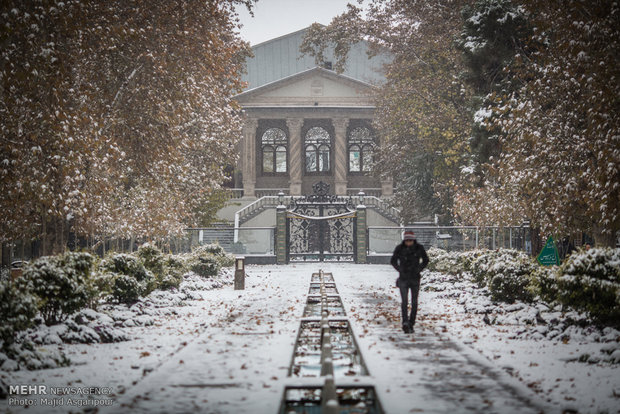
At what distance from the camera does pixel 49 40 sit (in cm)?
1412

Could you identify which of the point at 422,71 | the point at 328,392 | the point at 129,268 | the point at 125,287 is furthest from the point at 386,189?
the point at 328,392

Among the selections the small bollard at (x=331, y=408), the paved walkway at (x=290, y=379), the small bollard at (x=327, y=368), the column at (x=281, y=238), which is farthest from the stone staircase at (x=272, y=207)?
the small bollard at (x=331, y=408)

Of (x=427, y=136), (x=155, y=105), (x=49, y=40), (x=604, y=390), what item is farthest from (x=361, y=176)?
(x=604, y=390)

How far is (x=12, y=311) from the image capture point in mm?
8859

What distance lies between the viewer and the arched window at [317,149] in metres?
57.1

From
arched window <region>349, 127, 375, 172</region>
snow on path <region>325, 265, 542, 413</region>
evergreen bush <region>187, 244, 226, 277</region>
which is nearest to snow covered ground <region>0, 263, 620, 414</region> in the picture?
snow on path <region>325, 265, 542, 413</region>

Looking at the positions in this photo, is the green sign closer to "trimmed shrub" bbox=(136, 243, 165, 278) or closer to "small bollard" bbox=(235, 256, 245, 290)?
"small bollard" bbox=(235, 256, 245, 290)

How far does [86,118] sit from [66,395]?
28.1 ft

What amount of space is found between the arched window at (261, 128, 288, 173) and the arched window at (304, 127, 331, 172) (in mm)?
2092

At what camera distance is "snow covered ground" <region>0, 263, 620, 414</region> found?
6.70m

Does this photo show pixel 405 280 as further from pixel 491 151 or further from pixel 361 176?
pixel 361 176

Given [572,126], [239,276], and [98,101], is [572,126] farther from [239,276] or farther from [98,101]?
[98,101]

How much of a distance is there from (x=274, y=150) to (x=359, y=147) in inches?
292

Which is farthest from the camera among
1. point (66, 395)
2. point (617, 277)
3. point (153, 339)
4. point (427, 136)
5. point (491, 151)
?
point (427, 136)
